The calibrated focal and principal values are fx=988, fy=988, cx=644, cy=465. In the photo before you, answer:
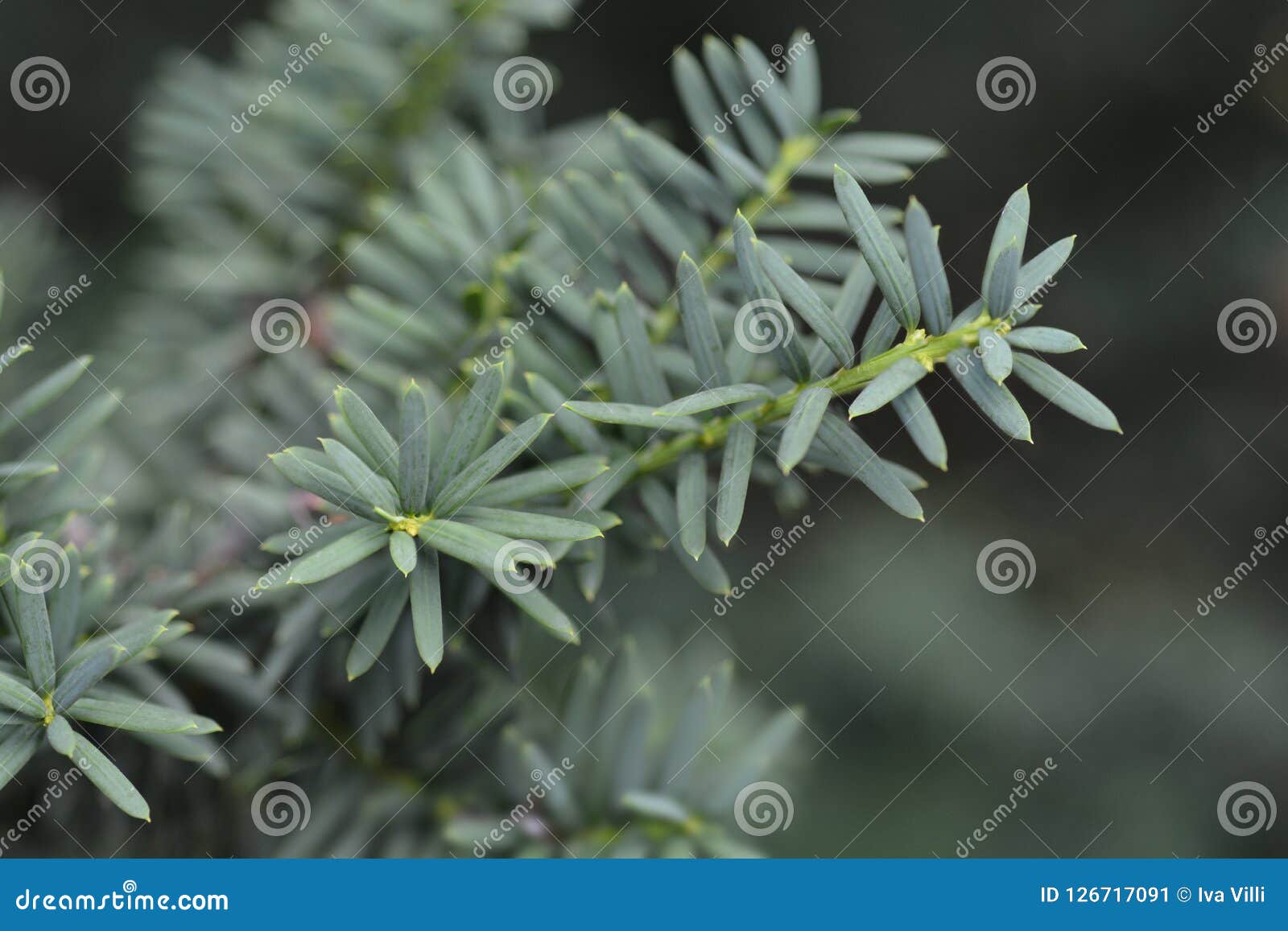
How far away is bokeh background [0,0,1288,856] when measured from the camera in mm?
968

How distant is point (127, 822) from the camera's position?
2.04 ft

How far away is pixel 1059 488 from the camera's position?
1066 millimetres

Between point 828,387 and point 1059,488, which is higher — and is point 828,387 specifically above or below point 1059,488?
below

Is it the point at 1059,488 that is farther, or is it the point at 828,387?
the point at 1059,488

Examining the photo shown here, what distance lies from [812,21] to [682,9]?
16cm

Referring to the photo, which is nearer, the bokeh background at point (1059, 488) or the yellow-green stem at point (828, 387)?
the yellow-green stem at point (828, 387)

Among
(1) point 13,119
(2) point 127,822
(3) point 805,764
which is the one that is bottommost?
(2) point 127,822

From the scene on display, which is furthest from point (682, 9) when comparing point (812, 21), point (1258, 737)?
point (1258, 737)

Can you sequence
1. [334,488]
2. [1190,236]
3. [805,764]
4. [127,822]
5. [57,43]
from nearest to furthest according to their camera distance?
[334,488]
[127,822]
[805,764]
[1190,236]
[57,43]

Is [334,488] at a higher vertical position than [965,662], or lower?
lower

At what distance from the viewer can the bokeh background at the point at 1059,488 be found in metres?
0.97

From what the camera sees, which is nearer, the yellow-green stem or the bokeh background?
the yellow-green stem

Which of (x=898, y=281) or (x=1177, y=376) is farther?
(x=1177, y=376)

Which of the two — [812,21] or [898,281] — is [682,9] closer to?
[812,21]
